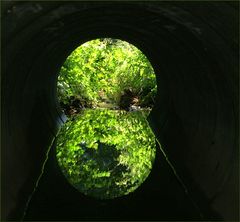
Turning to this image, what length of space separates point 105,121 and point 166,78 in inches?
167

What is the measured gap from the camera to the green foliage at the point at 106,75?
1570 centimetres

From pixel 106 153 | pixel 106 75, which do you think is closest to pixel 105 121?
pixel 106 75

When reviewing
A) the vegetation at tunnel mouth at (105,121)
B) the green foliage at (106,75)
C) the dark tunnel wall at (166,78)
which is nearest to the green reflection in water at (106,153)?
the vegetation at tunnel mouth at (105,121)

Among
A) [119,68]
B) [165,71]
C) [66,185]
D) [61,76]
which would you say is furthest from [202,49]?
[119,68]

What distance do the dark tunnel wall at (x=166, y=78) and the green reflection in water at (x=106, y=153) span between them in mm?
606

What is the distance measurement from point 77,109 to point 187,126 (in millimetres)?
8416

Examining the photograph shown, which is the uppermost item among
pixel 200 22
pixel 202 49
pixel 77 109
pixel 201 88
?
pixel 200 22

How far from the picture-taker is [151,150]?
35.2ft

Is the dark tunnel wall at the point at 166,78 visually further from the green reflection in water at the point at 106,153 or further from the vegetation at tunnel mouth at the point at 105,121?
the vegetation at tunnel mouth at the point at 105,121

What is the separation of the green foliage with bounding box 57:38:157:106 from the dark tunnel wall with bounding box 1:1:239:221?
4.51 metres

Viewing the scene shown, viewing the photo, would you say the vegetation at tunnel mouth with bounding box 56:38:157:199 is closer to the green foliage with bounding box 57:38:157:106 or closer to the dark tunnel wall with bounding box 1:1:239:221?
the green foliage with bounding box 57:38:157:106

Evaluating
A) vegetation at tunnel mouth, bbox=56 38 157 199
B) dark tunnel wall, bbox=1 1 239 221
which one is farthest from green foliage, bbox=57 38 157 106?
dark tunnel wall, bbox=1 1 239 221

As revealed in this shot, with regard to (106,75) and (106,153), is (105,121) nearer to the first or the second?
(106,75)

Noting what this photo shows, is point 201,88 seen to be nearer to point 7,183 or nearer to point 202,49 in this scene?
point 202,49
